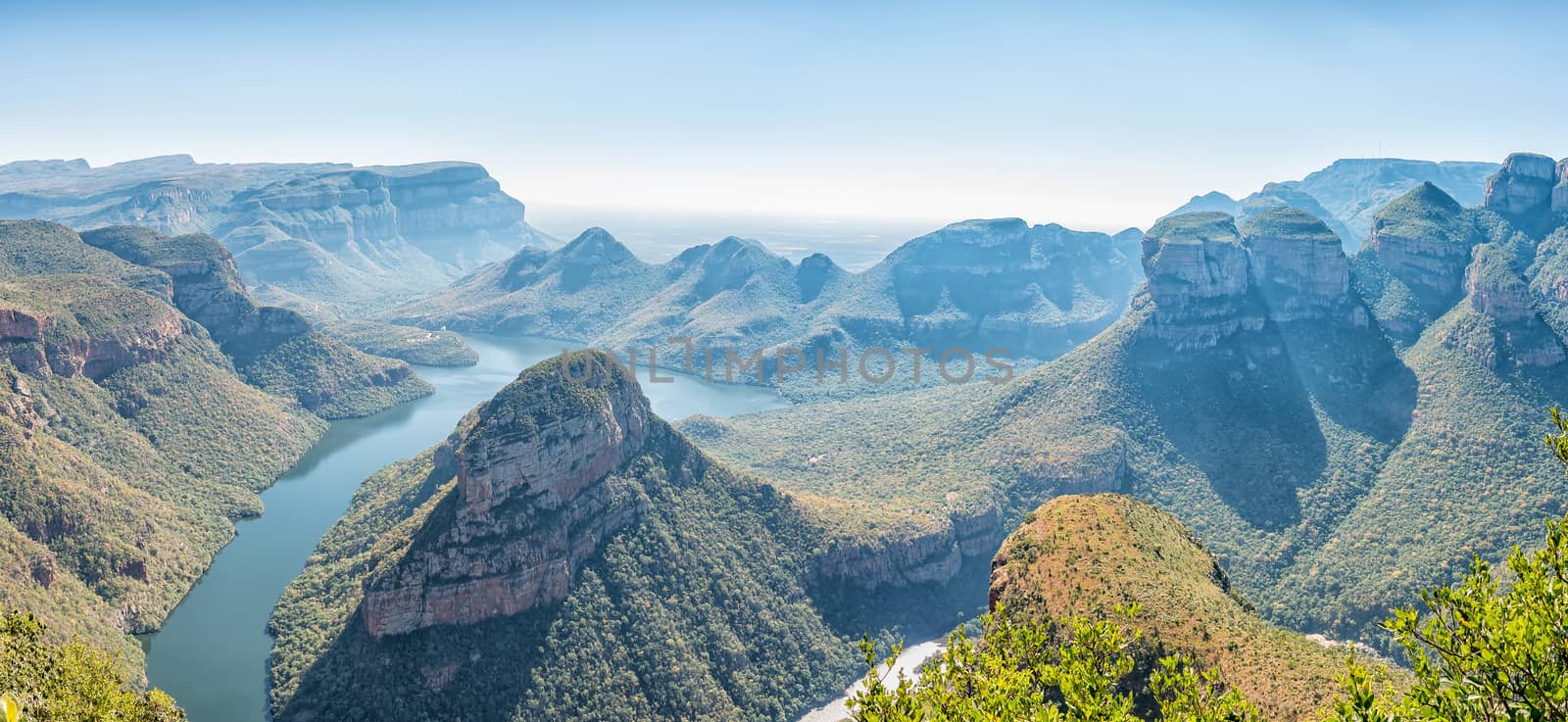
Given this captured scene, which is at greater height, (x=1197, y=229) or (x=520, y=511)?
(x=1197, y=229)

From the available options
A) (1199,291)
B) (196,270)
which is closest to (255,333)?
(196,270)

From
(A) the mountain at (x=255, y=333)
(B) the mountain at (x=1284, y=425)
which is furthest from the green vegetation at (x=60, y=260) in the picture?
(B) the mountain at (x=1284, y=425)

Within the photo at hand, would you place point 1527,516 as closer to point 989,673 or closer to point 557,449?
point 989,673

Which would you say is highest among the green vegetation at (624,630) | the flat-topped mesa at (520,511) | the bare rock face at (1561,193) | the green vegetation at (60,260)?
the bare rock face at (1561,193)

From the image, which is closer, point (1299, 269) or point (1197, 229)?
point (1299, 269)

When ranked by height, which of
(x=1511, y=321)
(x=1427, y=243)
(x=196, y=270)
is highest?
(x=1427, y=243)

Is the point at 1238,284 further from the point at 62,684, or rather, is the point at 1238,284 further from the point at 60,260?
the point at 60,260

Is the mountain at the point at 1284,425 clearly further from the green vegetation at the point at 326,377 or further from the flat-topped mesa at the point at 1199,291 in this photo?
the green vegetation at the point at 326,377
